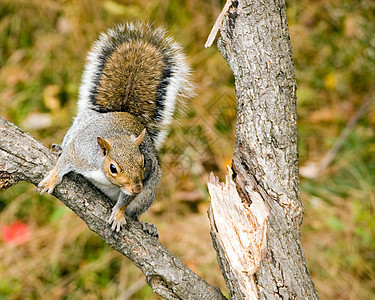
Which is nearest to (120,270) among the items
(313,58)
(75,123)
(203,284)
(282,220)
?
(75,123)

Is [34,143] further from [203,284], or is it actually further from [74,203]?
[203,284]

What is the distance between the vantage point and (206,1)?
319 centimetres

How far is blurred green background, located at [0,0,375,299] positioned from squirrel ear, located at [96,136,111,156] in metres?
0.76

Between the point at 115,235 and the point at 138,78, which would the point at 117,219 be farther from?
the point at 138,78

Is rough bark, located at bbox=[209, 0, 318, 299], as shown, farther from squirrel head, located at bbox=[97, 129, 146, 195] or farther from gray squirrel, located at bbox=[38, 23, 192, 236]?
gray squirrel, located at bbox=[38, 23, 192, 236]

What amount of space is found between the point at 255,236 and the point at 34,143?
546 mm

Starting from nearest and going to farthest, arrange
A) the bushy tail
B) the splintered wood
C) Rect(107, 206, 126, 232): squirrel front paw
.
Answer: the splintered wood → Rect(107, 206, 126, 232): squirrel front paw → the bushy tail

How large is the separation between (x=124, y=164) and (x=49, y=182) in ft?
0.61

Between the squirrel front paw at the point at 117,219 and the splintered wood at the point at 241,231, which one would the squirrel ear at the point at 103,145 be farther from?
the splintered wood at the point at 241,231

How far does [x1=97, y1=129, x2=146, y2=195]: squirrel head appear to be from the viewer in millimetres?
1298

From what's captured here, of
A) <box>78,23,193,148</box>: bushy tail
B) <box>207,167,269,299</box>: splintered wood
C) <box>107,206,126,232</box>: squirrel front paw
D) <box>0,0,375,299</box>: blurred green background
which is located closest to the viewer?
<box>207,167,269,299</box>: splintered wood

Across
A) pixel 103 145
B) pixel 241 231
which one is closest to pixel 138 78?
pixel 103 145

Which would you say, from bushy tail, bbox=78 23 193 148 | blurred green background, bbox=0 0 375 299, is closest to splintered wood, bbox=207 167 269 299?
bushy tail, bbox=78 23 193 148

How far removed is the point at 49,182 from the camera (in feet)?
4.07
